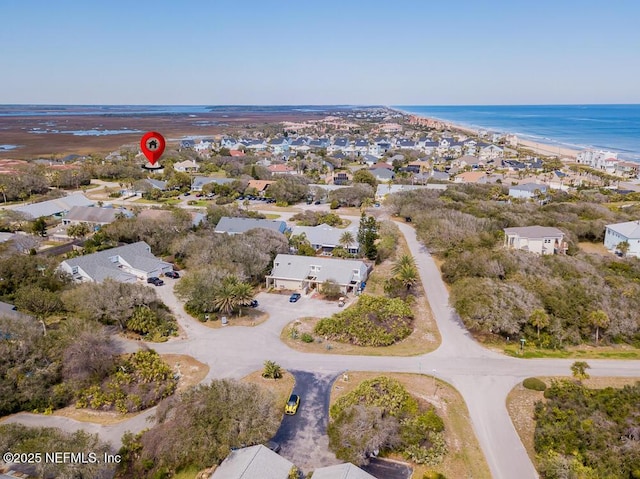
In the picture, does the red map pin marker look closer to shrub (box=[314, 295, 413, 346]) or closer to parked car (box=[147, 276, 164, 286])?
parked car (box=[147, 276, 164, 286])

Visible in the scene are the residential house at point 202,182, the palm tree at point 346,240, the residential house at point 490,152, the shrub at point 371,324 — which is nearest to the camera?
the shrub at point 371,324

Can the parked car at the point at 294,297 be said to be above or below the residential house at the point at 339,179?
below

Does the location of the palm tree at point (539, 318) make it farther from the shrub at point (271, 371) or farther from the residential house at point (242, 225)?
the residential house at point (242, 225)

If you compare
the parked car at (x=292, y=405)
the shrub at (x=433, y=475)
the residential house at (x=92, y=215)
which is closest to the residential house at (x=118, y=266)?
the residential house at (x=92, y=215)

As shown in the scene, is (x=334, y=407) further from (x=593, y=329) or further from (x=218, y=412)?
(x=593, y=329)

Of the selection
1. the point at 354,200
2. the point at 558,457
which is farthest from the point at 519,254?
the point at 354,200

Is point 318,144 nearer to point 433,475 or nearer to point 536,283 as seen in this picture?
point 536,283
